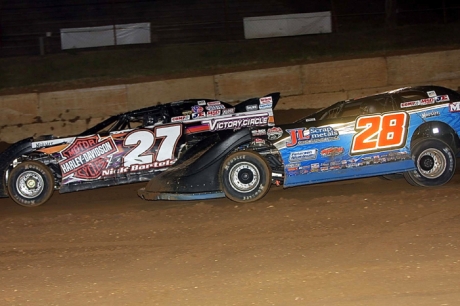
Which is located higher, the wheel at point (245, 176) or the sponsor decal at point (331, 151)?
the sponsor decal at point (331, 151)

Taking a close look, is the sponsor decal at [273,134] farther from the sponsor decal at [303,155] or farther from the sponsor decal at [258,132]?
the sponsor decal at [303,155]

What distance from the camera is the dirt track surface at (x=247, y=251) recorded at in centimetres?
494

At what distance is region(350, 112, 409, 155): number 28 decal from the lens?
318 inches

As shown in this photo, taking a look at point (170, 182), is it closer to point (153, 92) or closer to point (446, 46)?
point (153, 92)

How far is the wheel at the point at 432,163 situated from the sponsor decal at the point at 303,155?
54.5 inches

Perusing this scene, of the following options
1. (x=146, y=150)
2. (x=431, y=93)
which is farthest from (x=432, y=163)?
(x=146, y=150)

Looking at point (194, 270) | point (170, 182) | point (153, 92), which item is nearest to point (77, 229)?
point (170, 182)

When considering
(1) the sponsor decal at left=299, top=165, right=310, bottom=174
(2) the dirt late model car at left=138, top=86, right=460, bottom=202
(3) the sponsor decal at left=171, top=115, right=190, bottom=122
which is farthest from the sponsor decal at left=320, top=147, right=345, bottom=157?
(3) the sponsor decal at left=171, top=115, right=190, bottom=122

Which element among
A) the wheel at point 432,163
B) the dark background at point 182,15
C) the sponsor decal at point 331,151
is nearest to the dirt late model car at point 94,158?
the sponsor decal at point 331,151

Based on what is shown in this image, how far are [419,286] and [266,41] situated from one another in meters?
14.5

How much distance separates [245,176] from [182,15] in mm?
15911

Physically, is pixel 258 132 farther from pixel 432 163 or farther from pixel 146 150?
pixel 432 163

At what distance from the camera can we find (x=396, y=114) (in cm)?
816

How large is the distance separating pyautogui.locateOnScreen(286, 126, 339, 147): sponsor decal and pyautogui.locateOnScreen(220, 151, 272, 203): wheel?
48cm
